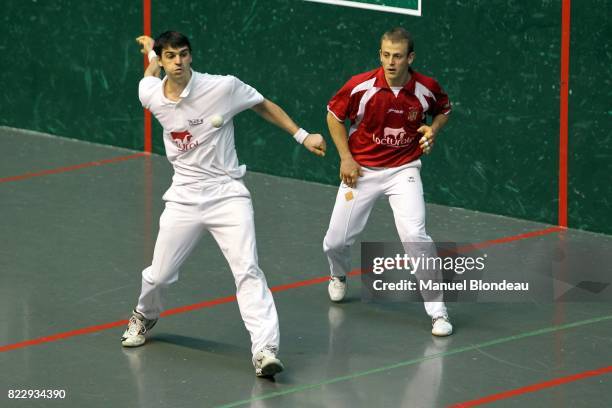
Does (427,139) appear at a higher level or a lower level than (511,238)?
higher

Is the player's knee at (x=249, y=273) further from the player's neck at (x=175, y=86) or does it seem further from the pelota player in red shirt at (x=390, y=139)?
the pelota player in red shirt at (x=390, y=139)

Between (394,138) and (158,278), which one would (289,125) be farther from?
(158,278)

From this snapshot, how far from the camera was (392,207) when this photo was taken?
9.07 m

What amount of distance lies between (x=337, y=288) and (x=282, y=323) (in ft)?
1.86

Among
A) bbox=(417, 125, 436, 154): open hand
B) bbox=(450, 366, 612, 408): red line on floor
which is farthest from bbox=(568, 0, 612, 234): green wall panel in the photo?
bbox=(450, 366, 612, 408): red line on floor

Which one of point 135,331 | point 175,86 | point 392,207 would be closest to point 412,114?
point 392,207

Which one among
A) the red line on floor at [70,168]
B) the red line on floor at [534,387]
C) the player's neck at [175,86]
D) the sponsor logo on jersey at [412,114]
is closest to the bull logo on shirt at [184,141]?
the player's neck at [175,86]

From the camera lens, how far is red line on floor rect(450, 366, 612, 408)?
7703 millimetres

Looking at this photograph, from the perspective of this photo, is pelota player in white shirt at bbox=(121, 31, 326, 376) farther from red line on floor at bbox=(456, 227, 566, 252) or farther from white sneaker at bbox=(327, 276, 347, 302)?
red line on floor at bbox=(456, 227, 566, 252)

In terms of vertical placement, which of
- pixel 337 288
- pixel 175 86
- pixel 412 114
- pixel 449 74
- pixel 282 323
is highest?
pixel 175 86

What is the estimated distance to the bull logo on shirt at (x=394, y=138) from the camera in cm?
905

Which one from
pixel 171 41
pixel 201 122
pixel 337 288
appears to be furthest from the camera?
pixel 337 288

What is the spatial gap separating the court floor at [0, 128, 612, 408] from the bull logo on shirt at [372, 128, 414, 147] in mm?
1091

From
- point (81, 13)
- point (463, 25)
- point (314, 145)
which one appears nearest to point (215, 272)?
point (314, 145)
